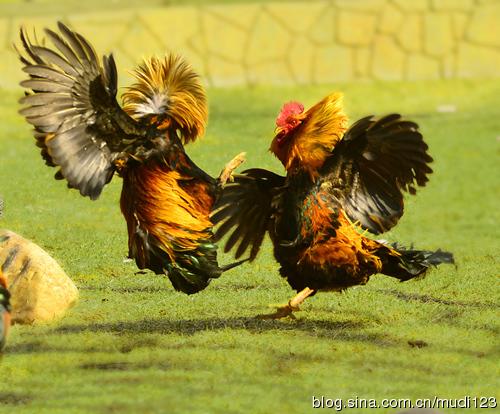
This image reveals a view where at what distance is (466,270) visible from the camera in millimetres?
9461

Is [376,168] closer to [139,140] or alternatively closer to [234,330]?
[234,330]

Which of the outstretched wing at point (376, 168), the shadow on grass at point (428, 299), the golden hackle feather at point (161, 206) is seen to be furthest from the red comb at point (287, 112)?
the shadow on grass at point (428, 299)

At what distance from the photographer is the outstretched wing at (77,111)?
6.79 metres

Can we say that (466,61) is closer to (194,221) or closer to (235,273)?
(235,273)

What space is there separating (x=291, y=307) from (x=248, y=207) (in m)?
0.73

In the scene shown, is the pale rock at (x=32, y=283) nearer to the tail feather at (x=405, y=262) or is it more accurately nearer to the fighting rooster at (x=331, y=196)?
the fighting rooster at (x=331, y=196)

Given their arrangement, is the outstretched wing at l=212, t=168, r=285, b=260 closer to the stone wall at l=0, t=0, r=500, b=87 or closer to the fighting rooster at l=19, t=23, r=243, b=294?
the fighting rooster at l=19, t=23, r=243, b=294

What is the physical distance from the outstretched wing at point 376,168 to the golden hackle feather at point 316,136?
0.27ft

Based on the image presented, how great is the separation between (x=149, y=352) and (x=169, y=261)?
593 mm

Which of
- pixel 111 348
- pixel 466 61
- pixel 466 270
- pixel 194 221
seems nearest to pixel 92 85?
pixel 194 221

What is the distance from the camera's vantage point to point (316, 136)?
7.20m

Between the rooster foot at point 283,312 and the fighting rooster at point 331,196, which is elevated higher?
the fighting rooster at point 331,196

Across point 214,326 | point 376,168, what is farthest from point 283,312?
point 376,168

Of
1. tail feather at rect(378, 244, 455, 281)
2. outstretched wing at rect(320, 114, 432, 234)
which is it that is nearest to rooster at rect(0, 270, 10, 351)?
outstretched wing at rect(320, 114, 432, 234)
